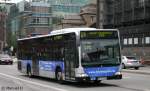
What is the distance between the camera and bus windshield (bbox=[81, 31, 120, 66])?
2056 cm

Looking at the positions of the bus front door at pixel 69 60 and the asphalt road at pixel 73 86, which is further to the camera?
the bus front door at pixel 69 60

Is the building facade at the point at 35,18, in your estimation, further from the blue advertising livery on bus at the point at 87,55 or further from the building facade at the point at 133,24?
the blue advertising livery on bus at the point at 87,55

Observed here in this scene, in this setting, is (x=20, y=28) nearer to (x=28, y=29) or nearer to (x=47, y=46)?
(x=28, y=29)

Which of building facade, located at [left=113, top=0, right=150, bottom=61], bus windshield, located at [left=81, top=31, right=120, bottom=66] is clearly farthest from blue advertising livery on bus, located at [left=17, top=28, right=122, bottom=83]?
building facade, located at [left=113, top=0, right=150, bottom=61]

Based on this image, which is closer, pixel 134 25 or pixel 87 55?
pixel 87 55

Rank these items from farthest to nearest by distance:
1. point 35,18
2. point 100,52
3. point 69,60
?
point 35,18 < point 69,60 < point 100,52

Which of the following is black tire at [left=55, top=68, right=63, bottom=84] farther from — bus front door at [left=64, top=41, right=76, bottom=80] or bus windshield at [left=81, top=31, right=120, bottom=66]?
bus windshield at [left=81, top=31, right=120, bottom=66]

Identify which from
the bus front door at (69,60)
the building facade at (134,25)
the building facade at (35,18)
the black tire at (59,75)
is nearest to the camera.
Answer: the bus front door at (69,60)

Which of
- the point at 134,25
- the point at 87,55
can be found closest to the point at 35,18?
the point at 134,25

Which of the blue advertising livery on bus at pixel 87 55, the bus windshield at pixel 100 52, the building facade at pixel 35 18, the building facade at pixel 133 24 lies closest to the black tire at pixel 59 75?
the blue advertising livery on bus at pixel 87 55

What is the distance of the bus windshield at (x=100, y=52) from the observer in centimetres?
2056

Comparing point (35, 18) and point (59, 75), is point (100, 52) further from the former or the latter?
point (35, 18)

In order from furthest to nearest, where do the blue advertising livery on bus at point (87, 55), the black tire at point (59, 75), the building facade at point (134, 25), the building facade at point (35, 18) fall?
the building facade at point (35, 18)
the building facade at point (134, 25)
the black tire at point (59, 75)
the blue advertising livery on bus at point (87, 55)

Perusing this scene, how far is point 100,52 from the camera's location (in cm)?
2078
